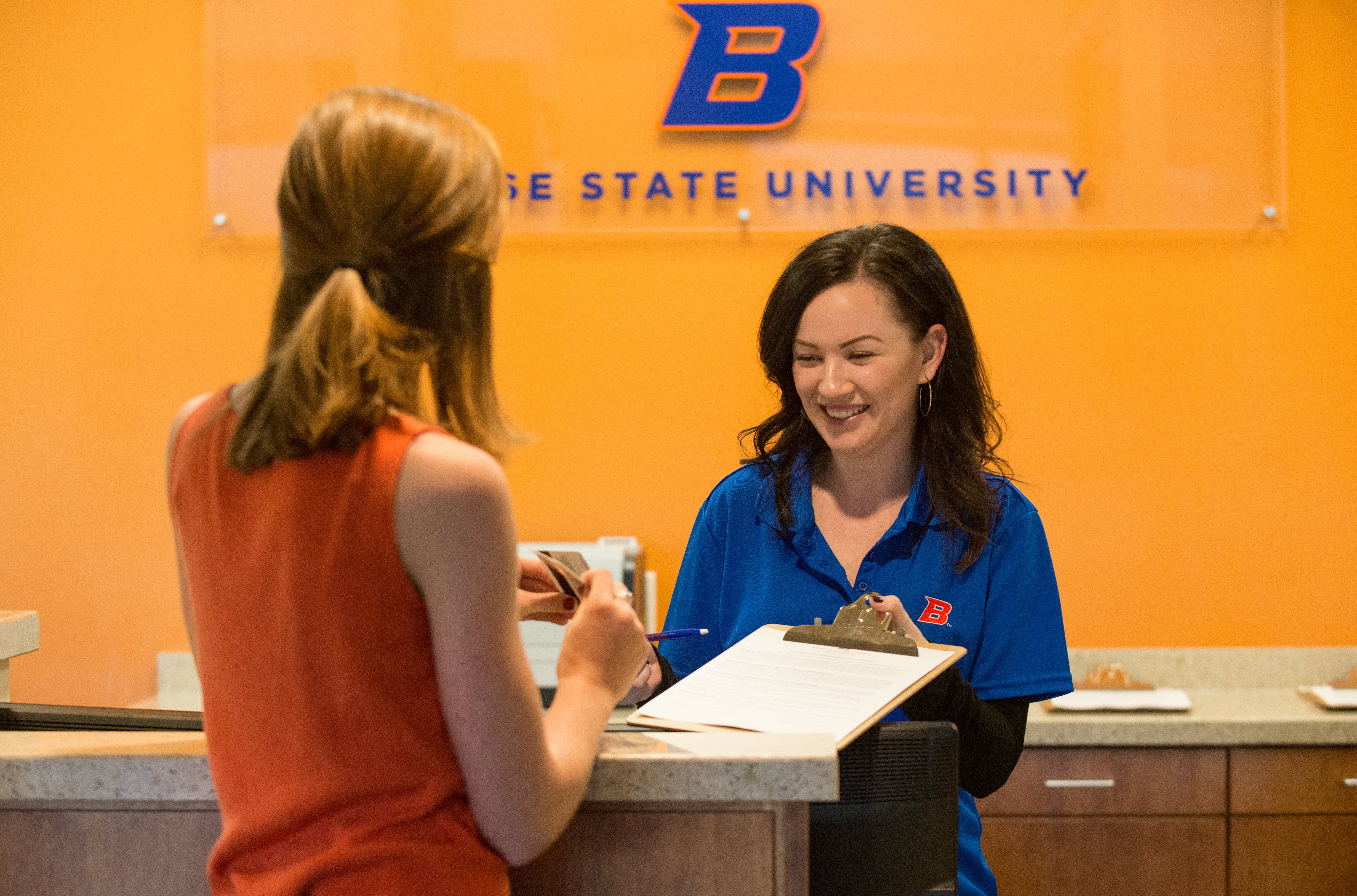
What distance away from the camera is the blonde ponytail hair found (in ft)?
2.69

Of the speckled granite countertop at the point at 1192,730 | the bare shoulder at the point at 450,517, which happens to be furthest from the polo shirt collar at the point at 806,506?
the speckled granite countertop at the point at 1192,730

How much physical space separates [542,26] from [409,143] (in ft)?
8.60

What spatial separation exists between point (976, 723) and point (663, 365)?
2005 millimetres

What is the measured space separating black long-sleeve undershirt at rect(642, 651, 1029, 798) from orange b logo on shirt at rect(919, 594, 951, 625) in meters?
0.10

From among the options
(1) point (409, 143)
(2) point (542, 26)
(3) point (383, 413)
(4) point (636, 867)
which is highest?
(2) point (542, 26)

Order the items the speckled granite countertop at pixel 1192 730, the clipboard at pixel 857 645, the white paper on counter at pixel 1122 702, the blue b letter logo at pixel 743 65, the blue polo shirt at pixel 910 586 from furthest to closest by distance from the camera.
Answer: the blue b letter logo at pixel 743 65
the white paper on counter at pixel 1122 702
the speckled granite countertop at pixel 1192 730
the blue polo shirt at pixel 910 586
the clipboard at pixel 857 645

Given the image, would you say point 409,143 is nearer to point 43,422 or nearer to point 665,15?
point 665,15

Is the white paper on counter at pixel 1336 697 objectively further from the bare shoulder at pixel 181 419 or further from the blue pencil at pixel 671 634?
the bare shoulder at pixel 181 419

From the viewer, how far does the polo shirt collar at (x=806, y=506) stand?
1704 millimetres

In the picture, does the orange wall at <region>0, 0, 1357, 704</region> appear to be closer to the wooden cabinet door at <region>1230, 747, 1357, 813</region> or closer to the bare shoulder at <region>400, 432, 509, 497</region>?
the wooden cabinet door at <region>1230, 747, 1357, 813</region>

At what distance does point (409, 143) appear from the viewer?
850 millimetres

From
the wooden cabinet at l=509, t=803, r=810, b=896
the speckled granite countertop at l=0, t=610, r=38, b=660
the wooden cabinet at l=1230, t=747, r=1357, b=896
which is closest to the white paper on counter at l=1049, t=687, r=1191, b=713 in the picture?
the wooden cabinet at l=1230, t=747, r=1357, b=896

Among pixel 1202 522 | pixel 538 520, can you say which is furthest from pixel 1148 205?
pixel 538 520

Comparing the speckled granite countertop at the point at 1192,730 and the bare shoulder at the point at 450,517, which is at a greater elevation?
the bare shoulder at the point at 450,517
